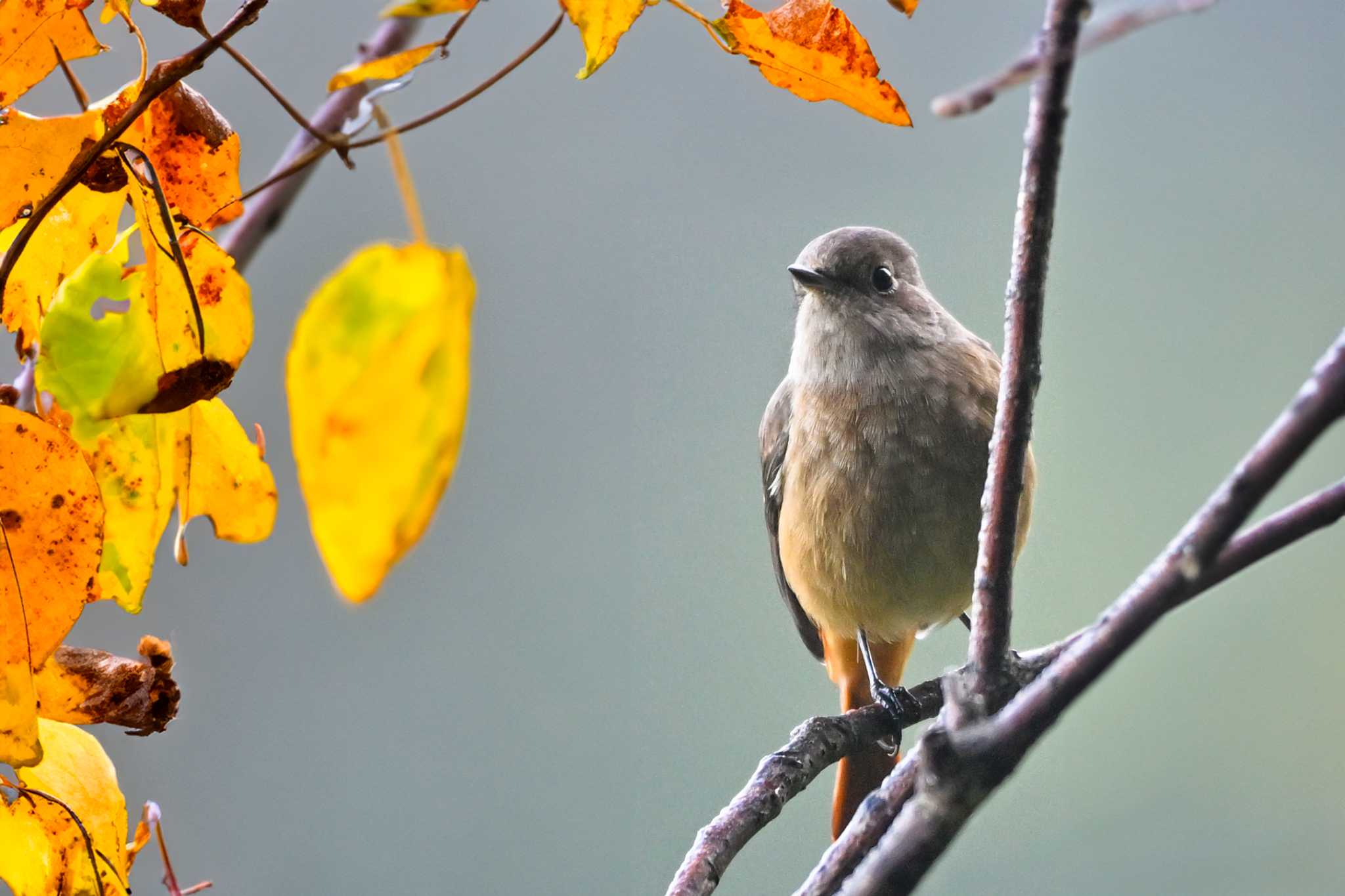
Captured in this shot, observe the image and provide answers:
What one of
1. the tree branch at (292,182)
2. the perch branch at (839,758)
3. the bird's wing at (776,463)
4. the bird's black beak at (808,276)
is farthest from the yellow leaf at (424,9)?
the bird's wing at (776,463)

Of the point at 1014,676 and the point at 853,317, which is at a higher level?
the point at 853,317

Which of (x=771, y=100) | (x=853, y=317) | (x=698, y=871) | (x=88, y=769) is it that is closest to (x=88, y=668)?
(x=88, y=769)

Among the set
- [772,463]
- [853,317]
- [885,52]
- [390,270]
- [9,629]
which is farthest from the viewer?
[885,52]

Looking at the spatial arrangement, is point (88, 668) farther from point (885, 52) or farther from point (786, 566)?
point (885, 52)

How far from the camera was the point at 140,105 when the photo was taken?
0.32m

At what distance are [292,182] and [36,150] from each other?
234mm

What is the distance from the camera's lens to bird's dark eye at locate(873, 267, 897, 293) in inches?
40.3

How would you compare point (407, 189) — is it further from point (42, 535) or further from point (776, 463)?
point (776, 463)

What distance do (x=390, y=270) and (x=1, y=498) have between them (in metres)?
0.19

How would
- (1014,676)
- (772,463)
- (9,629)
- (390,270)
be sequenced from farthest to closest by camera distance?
(772,463) → (1014,676) → (9,629) → (390,270)

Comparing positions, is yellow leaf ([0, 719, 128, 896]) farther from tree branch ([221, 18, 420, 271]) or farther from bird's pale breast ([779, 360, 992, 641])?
bird's pale breast ([779, 360, 992, 641])

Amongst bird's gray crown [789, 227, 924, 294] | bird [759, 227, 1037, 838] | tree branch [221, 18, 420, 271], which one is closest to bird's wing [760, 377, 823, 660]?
bird [759, 227, 1037, 838]

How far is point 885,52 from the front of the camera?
1.30 m

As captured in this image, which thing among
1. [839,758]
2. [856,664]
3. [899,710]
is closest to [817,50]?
[839,758]
